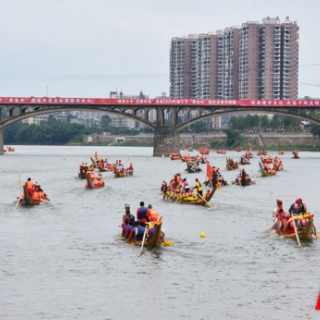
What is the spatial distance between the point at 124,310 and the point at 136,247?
9922mm

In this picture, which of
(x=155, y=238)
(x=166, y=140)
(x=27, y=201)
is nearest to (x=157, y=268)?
(x=155, y=238)

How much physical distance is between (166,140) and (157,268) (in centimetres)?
10560

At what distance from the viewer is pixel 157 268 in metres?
31.1

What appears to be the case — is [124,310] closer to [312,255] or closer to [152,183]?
[312,255]

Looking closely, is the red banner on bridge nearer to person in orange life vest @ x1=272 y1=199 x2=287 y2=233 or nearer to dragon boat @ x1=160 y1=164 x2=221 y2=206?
dragon boat @ x1=160 y1=164 x2=221 y2=206

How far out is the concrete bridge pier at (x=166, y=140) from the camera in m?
135

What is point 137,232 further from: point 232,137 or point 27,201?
point 232,137

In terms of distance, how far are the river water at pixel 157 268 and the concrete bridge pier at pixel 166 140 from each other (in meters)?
81.4

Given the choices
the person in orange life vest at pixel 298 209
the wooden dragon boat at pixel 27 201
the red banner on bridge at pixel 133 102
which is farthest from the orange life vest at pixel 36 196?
the red banner on bridge at pixel 133 102

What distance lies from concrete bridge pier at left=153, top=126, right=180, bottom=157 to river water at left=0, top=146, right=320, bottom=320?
81411 mm

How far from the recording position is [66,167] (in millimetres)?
107875

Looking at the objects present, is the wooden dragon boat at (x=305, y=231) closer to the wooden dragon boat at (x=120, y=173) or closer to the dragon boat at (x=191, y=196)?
the dragon boat at (x=191, y=196)

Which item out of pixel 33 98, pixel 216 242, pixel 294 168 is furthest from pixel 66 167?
pixel 216 242

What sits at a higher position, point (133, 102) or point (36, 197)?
point (133, 102)
